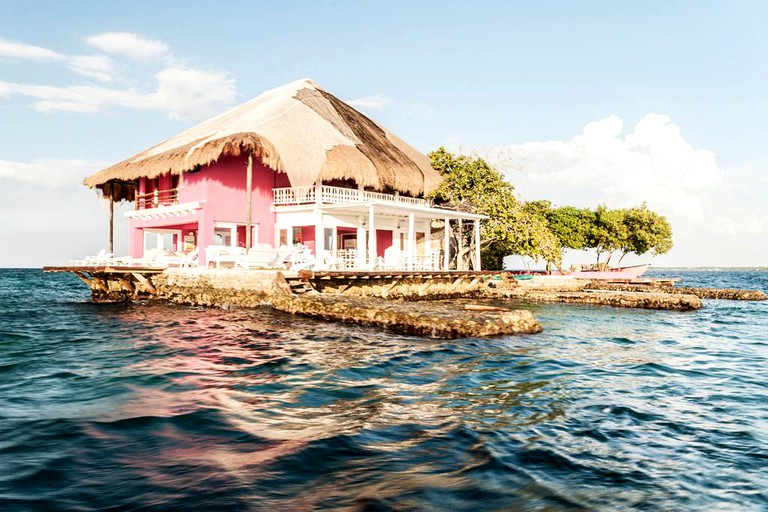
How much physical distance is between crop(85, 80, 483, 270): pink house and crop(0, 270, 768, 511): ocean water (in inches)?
395

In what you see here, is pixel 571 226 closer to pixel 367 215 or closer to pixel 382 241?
pixel 382 241

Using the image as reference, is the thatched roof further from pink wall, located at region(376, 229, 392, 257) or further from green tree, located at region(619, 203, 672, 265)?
green tree, located at region(619, 203, 672, 265)

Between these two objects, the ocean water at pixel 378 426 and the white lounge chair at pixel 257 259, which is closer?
the ocean water at pixel 378 426

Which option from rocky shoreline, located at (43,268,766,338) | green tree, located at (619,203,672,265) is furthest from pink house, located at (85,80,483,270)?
green tree, located at (619,203,672,265)

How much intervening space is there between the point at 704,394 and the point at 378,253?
808 inches

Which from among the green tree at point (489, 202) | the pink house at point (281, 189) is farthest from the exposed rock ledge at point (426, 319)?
the green tree at point (489, 202)

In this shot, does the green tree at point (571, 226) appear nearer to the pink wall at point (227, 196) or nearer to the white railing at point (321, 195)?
the white railing at point (321, 195)

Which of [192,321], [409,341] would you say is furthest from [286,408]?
[192,321]

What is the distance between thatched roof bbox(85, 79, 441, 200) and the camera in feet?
66.8

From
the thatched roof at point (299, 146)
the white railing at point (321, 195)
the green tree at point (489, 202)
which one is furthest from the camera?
the green tree at point (489, 202)

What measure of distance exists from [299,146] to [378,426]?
18.2 meters

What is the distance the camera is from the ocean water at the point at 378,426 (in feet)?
12.4

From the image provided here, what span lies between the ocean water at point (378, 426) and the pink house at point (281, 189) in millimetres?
10043

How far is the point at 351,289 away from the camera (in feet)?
60.3
